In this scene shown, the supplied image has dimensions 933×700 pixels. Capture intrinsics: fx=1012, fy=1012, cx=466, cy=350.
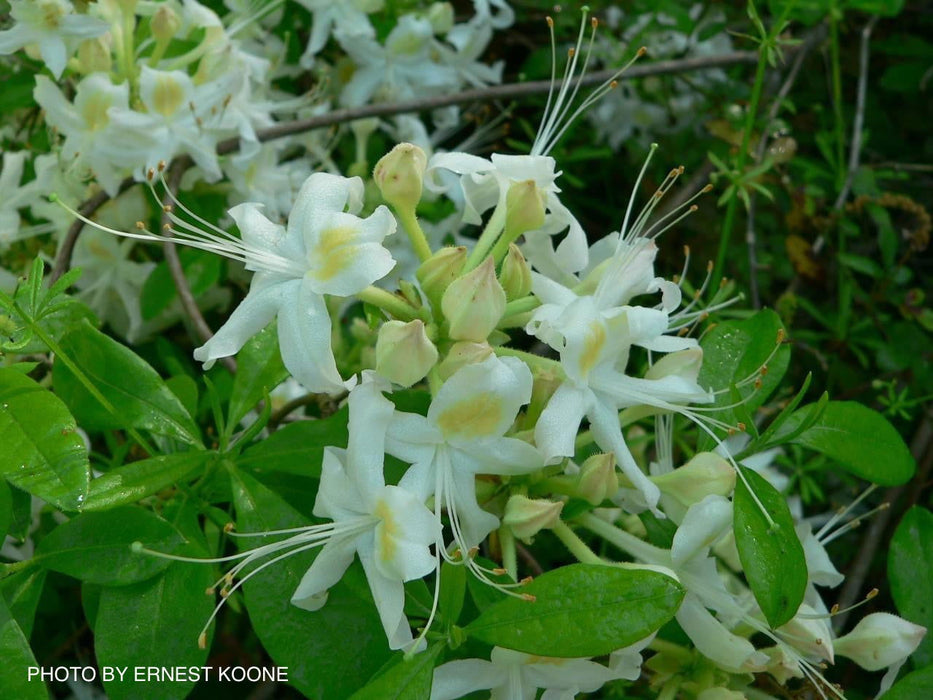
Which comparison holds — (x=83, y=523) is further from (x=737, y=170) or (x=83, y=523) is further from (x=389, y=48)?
(x=389, y=48)

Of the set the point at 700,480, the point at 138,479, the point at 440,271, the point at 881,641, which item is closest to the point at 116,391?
the point at 138,479

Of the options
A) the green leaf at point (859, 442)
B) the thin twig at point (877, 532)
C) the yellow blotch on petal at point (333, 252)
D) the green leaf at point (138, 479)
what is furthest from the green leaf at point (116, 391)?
the thin twig at point (877, 532)

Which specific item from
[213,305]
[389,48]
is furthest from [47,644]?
[389,48]

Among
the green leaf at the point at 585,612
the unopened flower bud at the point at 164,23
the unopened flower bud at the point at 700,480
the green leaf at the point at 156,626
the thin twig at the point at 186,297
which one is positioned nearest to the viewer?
the green leaf at the point at 585,612

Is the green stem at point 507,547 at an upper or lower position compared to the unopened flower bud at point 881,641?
upper

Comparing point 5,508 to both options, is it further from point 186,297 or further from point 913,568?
point 913,568

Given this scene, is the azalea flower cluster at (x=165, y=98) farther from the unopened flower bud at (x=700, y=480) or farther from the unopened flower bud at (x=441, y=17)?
the unopened flower bud at (x=700, y=480)
